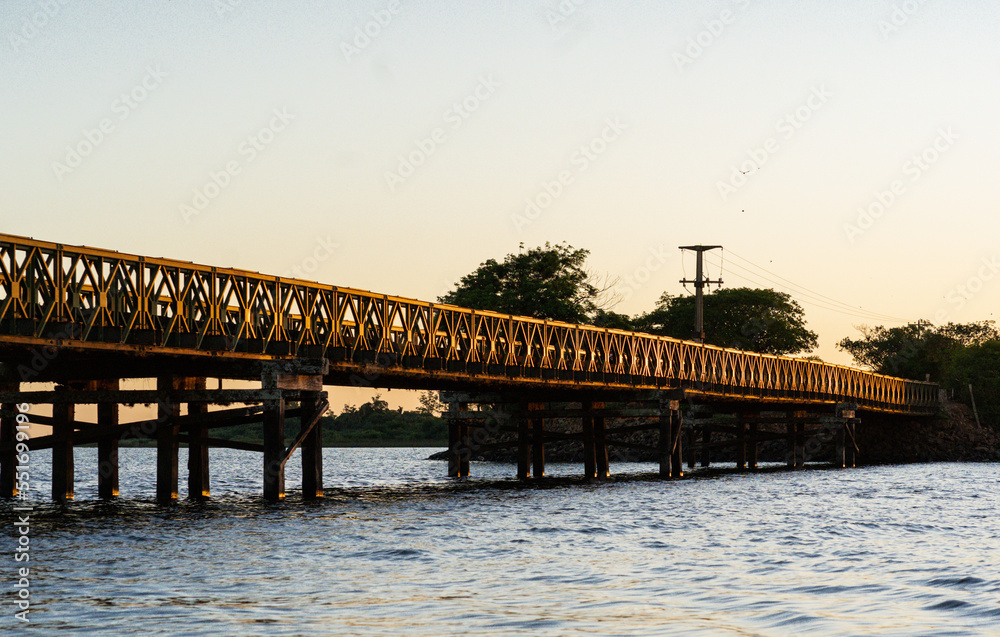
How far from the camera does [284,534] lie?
2588 cm

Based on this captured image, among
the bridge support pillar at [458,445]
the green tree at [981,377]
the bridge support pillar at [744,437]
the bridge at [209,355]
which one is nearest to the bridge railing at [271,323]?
the bridge at [209,355]

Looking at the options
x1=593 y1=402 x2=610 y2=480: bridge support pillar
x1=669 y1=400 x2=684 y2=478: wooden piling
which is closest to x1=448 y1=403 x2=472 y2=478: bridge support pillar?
x1=593 y1=402 x2=610 y2=480: bridge support pillar

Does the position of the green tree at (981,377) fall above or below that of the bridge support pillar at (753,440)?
above

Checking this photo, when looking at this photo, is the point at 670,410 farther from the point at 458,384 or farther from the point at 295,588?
the point at 295,588

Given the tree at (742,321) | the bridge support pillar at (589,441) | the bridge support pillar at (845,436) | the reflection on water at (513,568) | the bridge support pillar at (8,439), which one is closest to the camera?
the reflection on water at (513,568)

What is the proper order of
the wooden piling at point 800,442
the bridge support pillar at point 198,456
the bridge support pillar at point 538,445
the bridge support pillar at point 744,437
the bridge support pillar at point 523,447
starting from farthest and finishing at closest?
1. the wooden piling at point 800,442
2. the bridge support pillar at point 744,437
3. the bridge support pillar at point 538,445
4. the bridge support pillar at point 523,447
5. the bridge support pillar at point 198,456

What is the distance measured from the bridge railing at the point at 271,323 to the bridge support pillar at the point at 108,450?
16.7 ft

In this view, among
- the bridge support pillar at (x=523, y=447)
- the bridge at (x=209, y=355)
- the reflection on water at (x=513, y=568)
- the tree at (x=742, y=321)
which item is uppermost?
the tree at (x=742, y=321)

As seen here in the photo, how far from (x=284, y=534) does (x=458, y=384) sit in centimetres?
2097

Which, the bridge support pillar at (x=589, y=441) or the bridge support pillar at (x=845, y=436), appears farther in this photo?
the bridge support pillar at (x=845, y=436)

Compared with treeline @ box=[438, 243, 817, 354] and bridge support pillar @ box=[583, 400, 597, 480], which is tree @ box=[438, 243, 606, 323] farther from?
bridge support pillar @ box=[583, 400, 597, 480]

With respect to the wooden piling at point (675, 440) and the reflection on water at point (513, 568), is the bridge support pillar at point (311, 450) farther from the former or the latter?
Result: the wooden piling at point (675, 440)

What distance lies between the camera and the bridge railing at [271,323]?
96.0 feet

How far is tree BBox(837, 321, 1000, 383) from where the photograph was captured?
124m
